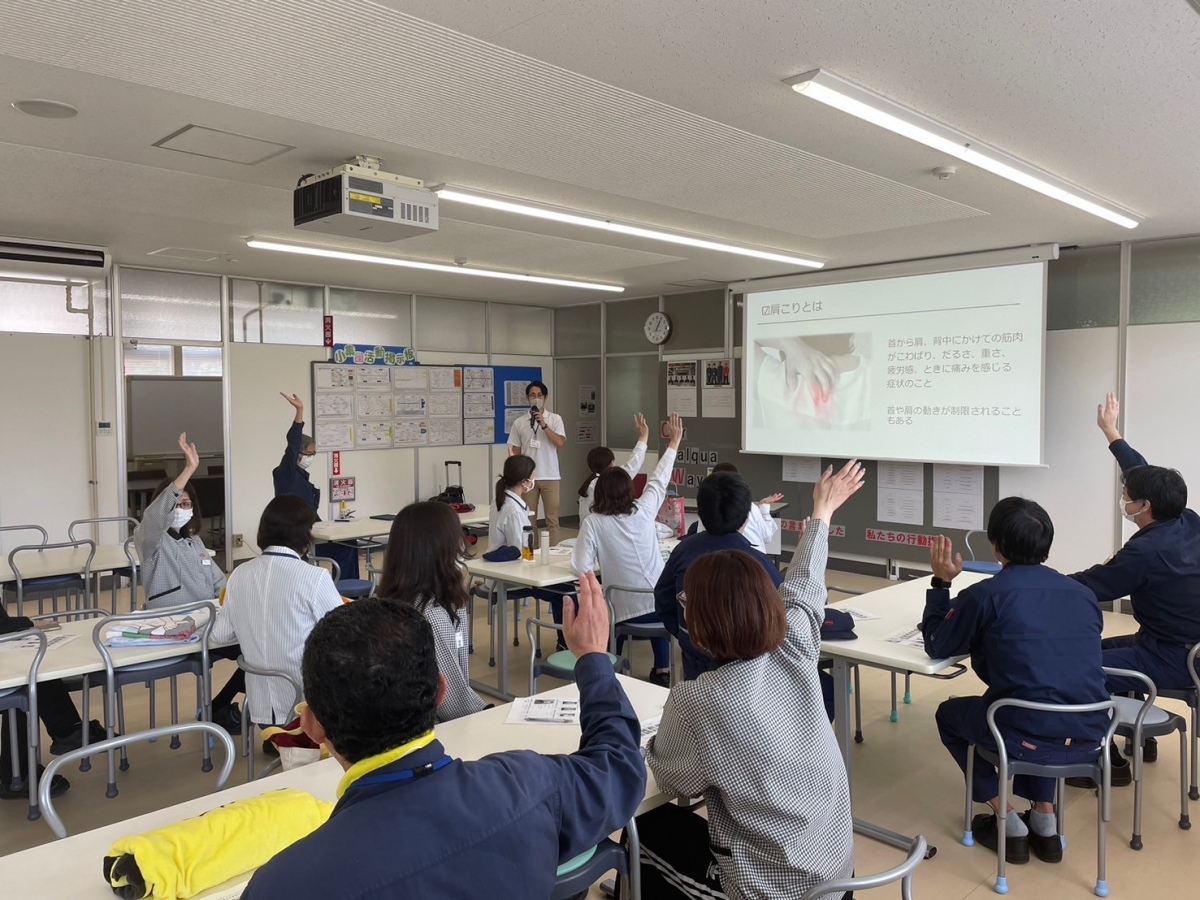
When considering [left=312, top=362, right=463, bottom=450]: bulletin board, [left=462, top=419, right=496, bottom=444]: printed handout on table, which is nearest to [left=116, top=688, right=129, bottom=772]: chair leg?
[left=312, top=362, right=463, bottom=450]: bulletin board

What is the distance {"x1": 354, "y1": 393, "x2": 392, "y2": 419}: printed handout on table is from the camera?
8.84 meters

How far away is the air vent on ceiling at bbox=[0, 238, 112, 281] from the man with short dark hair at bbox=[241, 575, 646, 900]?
6.04 metres

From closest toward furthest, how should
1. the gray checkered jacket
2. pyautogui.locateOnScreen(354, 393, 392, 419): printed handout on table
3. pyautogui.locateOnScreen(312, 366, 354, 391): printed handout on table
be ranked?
the gray checkered jacket → pyautogui.locateOnScreen(312, 366, 354, 391): printed handout on table → pyautogui.locateOnScreen(354, 393, 392, 419): printed handout on table

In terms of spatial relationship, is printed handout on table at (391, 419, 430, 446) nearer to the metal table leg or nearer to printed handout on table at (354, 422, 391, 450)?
printed handout on table at (354, 422, 391, 450)

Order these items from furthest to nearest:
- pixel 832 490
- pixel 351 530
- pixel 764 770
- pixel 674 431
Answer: pixel 351 530 → pixel 674 431 → pixel 832 490 → pixel 764 770

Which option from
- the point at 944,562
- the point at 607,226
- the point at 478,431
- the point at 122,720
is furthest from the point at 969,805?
the point at 478,431

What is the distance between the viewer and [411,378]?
30.4 feet

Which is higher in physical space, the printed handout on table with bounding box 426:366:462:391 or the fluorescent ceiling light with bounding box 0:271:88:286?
the fluorescent ceiling light with bounding box 0:271:88:286

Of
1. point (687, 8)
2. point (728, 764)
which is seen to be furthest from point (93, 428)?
point (728, 764)

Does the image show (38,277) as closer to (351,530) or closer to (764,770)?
(351,530)

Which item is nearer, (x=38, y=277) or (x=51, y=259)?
(x=51, y=259)

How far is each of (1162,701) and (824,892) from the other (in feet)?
12.6

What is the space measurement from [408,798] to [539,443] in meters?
7.31

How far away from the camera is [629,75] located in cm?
306
